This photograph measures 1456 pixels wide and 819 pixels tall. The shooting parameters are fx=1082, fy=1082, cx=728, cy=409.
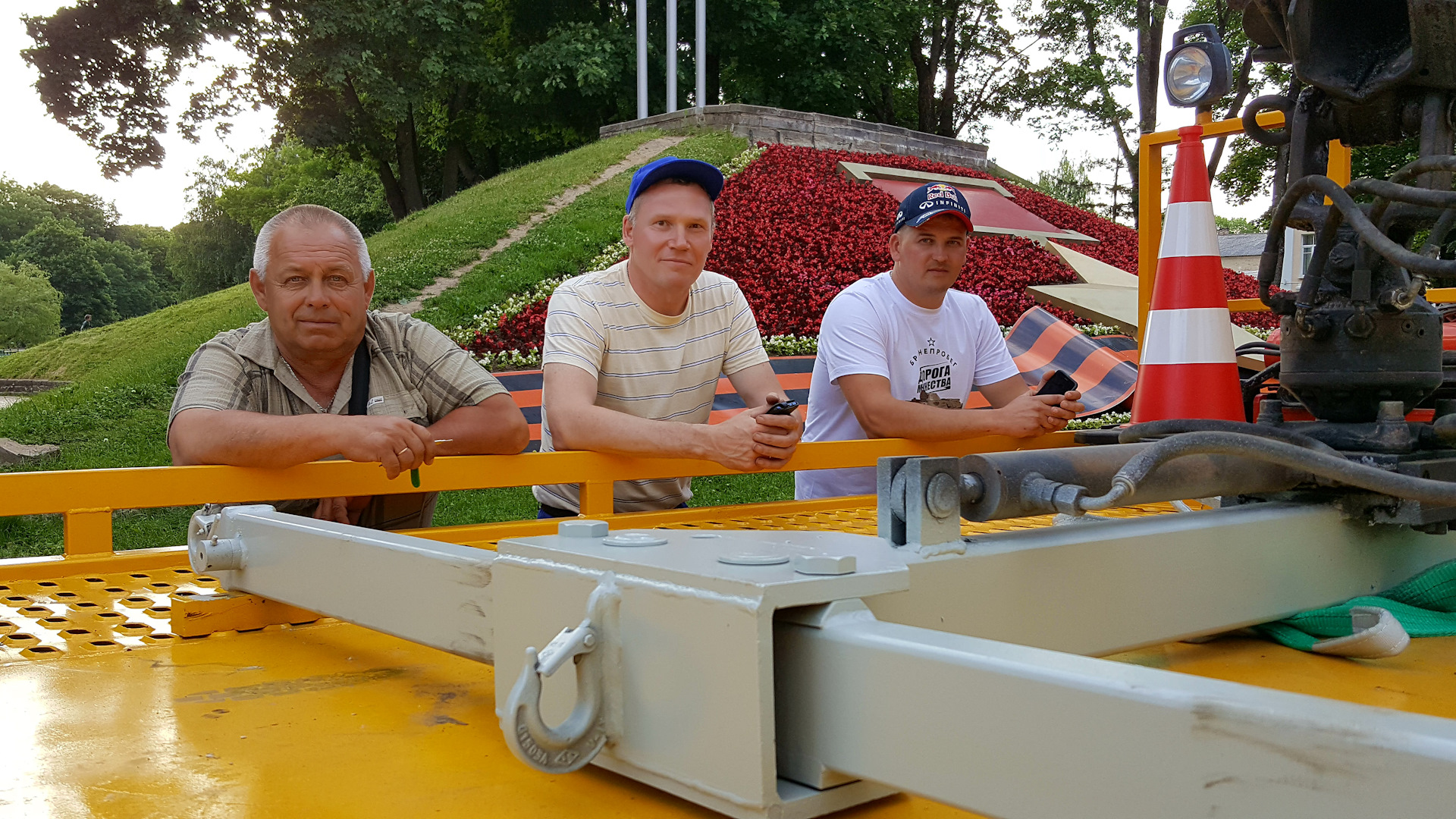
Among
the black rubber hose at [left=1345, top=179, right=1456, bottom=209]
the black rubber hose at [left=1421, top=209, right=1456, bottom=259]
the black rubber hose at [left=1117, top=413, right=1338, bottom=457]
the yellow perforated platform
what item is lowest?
the yellow perforated platform

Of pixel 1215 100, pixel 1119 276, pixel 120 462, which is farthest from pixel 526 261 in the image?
pixel 1215 100

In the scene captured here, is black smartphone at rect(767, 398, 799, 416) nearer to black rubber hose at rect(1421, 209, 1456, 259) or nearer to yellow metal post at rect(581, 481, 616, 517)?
yellow metal post at rect(581, 481, 616, 517)

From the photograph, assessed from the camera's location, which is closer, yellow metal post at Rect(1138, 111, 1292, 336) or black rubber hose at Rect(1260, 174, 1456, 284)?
black rubber hose at Rect(1260, 174, 1456, 284)

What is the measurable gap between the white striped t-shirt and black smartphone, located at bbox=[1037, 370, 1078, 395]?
915 millimetres

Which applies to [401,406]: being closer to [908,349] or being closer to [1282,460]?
[908,349]

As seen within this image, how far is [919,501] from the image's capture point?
88 centimetres

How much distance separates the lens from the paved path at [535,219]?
1133cm

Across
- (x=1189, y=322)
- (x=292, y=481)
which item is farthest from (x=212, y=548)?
(x=1189, y=322)

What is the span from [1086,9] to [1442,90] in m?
25.6

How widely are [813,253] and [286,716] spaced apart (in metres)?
12.0

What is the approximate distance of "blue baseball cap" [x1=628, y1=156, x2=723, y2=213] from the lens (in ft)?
10.1

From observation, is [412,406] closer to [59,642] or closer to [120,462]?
[59,642]

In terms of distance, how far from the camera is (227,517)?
143cm

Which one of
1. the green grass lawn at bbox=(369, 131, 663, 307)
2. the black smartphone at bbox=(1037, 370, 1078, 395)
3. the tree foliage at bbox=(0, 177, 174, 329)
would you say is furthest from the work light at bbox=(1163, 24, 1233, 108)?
→ the tree foliage at bbox=(0, 177, 174, 329)
